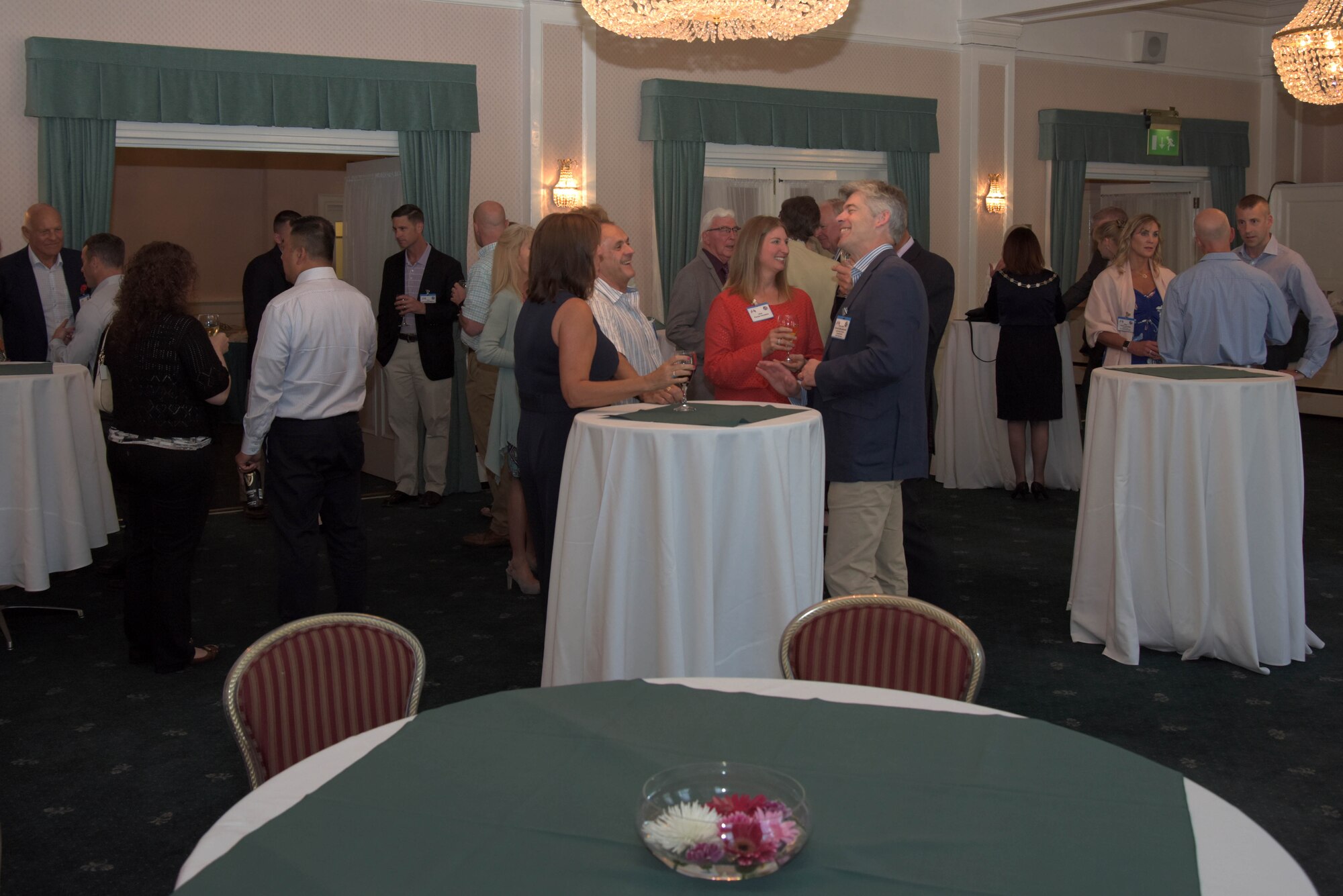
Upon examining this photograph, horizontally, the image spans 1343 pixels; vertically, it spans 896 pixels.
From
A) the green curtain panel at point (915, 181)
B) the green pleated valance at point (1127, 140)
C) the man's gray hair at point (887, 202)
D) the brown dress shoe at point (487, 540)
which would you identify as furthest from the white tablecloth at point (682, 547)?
the green pleated valance at point (1127, 140)

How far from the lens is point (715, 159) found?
28.1 ft

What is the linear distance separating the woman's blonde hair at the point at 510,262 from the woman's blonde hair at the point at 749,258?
1172 millimetres

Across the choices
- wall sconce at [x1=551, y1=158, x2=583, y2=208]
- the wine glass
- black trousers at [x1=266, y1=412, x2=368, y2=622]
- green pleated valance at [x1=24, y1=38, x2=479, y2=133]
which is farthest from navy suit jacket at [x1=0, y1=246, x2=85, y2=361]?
the wine glass

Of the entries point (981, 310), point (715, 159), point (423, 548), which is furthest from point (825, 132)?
point (423, 548)

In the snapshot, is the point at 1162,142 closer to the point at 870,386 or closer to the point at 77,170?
the point at 870,386

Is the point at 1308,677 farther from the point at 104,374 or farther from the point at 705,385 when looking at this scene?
the point at 104,374

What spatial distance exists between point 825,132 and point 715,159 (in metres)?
0.93

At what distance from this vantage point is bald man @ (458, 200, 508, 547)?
235 inches

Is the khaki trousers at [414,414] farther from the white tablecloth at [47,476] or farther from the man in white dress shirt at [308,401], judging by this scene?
the man in white dress shirt at [308,401]

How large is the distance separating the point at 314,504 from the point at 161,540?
0.51 metres

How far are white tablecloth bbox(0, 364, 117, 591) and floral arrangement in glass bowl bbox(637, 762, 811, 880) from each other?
3.97 m

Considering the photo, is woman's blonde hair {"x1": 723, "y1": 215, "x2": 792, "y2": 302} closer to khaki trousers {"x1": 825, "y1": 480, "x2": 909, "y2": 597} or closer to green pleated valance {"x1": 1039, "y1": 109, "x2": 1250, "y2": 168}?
khaki trousers {"x1": 825, "y1": 480, "x2": 909, "y2": 597}

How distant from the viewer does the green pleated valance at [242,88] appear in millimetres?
6375

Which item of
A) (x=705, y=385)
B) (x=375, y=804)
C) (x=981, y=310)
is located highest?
(x=981, y=310)
